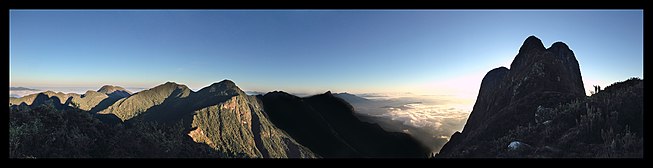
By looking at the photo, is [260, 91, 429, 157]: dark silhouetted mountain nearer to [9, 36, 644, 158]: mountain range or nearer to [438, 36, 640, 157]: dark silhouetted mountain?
[9, 36, 644, 158]: mountain range

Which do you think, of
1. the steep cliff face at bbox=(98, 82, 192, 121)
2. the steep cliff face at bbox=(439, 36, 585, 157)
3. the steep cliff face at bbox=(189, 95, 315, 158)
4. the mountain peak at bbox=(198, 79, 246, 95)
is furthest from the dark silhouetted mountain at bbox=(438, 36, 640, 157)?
the mountain peak at bbox=(198, 79, 246, 95)

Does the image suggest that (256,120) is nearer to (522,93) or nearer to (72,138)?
(522,93)

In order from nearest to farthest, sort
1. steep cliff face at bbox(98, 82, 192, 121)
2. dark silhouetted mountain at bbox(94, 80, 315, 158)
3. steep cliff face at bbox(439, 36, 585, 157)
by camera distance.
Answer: steep cliff face at bbox(439, 36, 585, 157), steep cliff face at bbox(98, 82, 192, 121), dark silhouetted mountain at bbox(94, 80, 315, 158)
